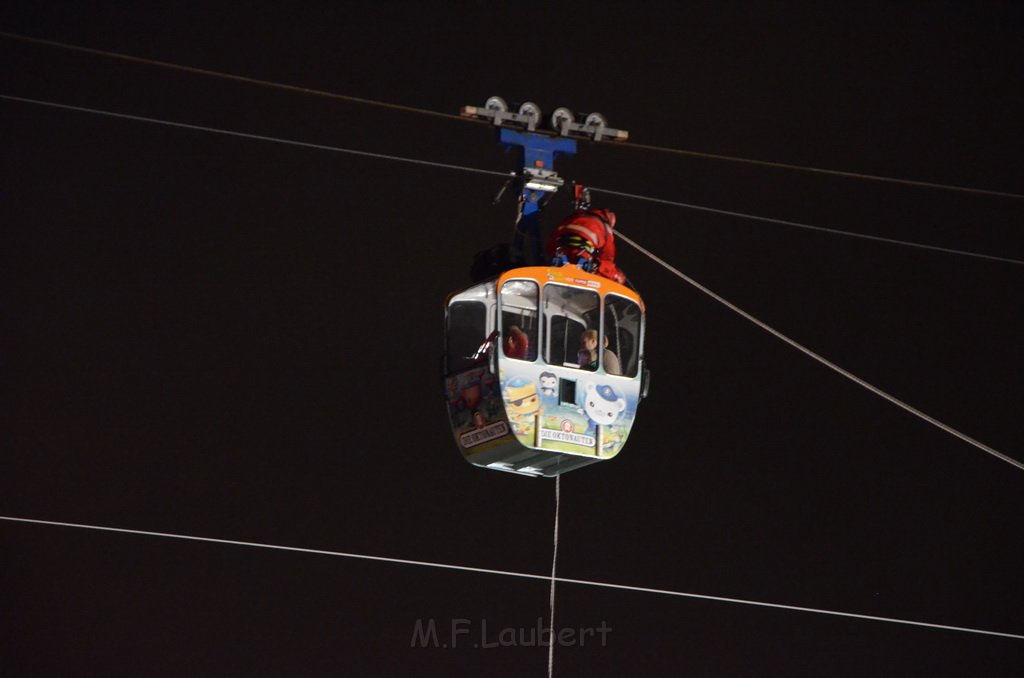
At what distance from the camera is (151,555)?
8.49 m

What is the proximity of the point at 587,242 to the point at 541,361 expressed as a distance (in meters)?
0.60

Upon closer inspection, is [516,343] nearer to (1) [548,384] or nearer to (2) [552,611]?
(1) [548,384]

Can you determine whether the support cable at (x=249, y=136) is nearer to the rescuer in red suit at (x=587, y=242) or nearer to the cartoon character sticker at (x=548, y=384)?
the rescuer in red suit at (x=587, y=242)

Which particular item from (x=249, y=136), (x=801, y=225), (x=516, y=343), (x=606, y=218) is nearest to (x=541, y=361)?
(x=516, y=343)

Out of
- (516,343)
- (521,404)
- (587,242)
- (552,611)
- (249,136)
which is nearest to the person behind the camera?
(521,404)

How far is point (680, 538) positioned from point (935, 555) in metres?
1.67

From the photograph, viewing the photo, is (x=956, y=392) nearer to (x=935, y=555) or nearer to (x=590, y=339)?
(x=935, y=555)

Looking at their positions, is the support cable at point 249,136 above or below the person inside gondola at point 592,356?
above

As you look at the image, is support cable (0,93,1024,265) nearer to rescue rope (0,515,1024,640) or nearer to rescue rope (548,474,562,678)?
rescue rope (548,474,562,678)

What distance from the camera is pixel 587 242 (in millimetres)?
6965

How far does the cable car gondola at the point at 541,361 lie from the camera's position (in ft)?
21.9

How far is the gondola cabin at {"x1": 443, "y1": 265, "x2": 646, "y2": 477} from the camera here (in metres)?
6.66

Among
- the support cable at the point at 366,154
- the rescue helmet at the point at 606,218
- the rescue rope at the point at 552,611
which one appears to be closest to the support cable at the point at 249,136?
the support cable at the point at 366,154

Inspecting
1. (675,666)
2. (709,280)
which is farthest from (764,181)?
(675,666)
